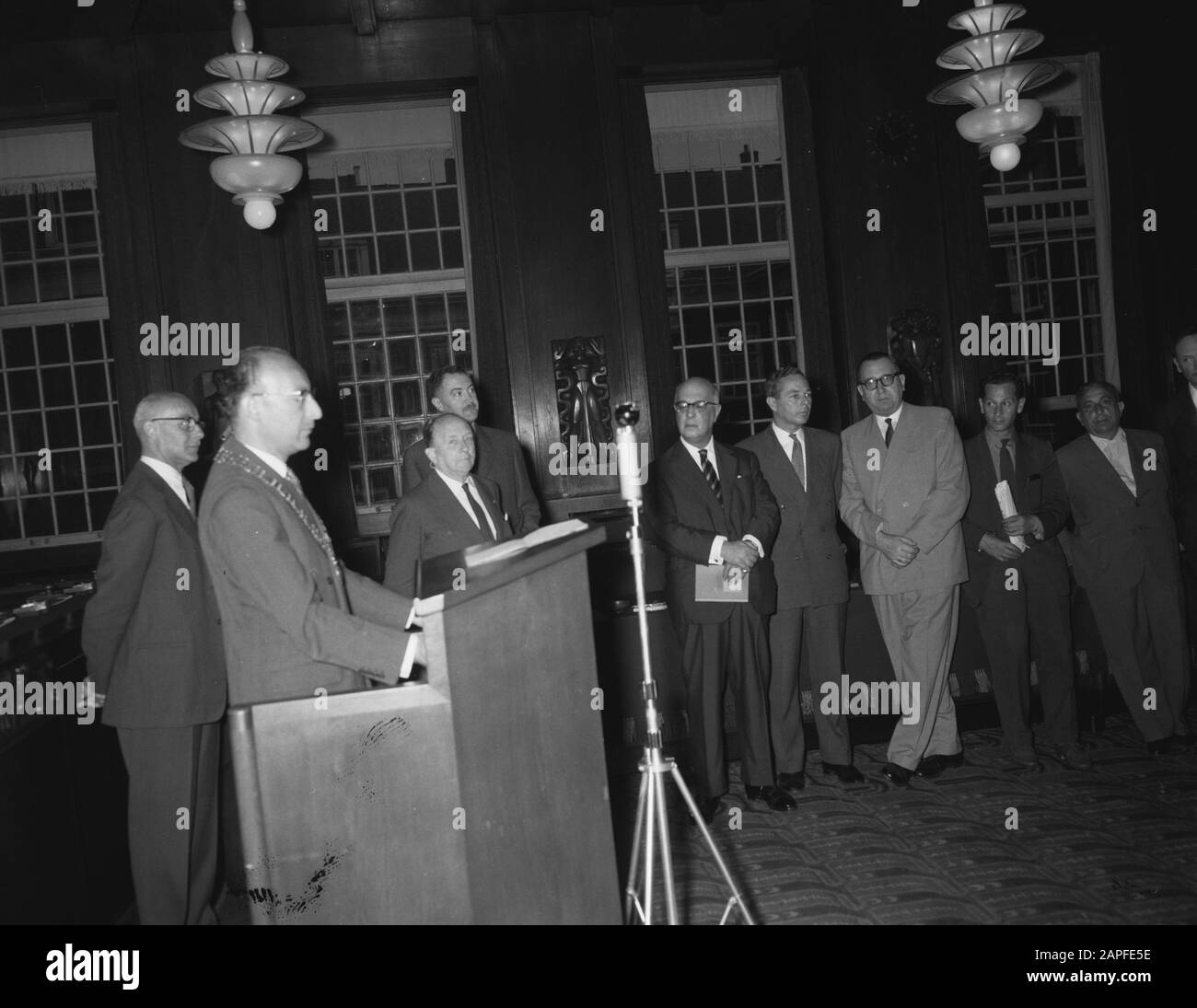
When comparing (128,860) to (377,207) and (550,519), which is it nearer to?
(550,519)

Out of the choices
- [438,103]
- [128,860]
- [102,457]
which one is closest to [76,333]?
[102,457]

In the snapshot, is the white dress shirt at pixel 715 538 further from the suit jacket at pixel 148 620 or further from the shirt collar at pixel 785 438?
the suit jacket at pixel 148 620

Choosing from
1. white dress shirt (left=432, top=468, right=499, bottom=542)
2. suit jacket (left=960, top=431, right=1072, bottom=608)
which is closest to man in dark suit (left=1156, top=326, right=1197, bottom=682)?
suit jacket (left=960, top=431, right=1072, bottom=608)

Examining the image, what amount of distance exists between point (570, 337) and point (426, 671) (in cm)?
463

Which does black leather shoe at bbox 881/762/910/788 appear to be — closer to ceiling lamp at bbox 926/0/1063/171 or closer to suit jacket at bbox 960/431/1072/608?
suit jacket at bbox 960/431/1072/608

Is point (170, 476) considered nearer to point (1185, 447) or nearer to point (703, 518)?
point (703, 518)

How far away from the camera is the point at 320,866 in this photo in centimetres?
194

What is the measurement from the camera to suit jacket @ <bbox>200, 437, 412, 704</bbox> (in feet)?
7.06

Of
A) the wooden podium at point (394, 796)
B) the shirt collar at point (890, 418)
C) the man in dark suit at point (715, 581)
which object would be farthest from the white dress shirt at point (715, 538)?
the wooden podium at point (394, 796)

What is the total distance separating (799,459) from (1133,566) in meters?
1.51

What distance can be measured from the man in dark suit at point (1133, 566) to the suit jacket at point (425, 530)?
263cm

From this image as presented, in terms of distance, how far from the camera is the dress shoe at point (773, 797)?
424 cm

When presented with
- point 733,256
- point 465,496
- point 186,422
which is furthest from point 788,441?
point 733,256

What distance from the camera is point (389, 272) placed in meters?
6.78
